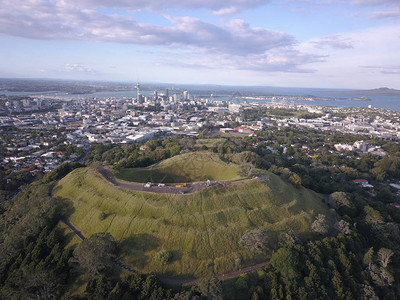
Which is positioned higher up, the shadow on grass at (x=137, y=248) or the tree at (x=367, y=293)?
the shadow on grass at (x=137, y=248)

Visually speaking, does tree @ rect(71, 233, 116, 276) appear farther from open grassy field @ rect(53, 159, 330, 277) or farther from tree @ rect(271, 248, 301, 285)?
tree @ rect(271, 248, 301, 285)

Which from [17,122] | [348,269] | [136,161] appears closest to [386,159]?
[348,269]

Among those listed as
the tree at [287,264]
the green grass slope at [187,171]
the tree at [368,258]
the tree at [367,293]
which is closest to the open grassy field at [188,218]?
the tree at [287,264]

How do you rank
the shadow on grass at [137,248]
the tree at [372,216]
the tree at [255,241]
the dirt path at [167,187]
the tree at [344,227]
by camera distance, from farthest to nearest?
the tree at [372,216] < the dirt path at [167,187] < the tree at [344,227] < the tree at [255,241] < the shadow on grass at [137,248]

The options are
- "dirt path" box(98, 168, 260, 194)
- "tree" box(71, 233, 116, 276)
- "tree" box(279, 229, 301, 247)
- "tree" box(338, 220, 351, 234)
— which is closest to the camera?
"tree" box(71, 233, 116, 276)

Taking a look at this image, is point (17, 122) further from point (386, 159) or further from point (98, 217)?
point (386, 159)

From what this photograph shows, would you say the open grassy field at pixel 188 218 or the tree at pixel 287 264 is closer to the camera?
the tree at pixel 287 264

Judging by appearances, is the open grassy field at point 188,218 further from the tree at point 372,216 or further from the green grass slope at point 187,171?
the tree at point 372,216

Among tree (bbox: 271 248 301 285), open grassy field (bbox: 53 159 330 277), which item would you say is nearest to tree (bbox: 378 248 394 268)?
open grassy field (bbox: 53 159 330 277)

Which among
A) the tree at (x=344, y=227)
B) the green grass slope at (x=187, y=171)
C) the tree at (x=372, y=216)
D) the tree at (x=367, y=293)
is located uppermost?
the green grass slope at (x=187, y=171)
